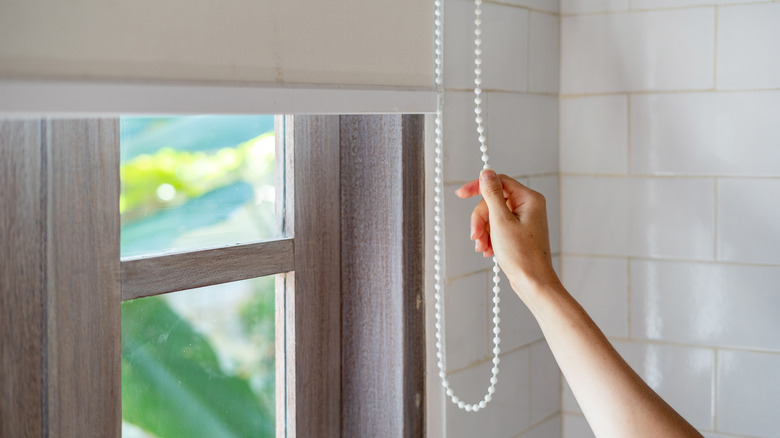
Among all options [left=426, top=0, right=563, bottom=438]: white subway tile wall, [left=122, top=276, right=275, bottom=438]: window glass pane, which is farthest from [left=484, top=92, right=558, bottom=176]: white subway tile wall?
[left=122, top=276, right=275, bottom=438]: window glass pane

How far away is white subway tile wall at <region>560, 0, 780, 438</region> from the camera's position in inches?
55.6

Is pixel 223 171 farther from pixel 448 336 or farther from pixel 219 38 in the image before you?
pixel 448 336

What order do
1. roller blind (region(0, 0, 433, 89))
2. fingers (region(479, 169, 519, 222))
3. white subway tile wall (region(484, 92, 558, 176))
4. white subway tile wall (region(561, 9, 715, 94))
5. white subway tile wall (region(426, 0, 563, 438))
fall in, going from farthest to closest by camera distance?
white subway tile wall (region(561, 9, 715, 94)) → white subway tile wall (region(484, 92, 558, 176)) → white subway tile wall (region(426, 0, 563, 438)) → fingers (region(479, 169, 519, 222)) → roller blind (region(0, 0, 433, 89))

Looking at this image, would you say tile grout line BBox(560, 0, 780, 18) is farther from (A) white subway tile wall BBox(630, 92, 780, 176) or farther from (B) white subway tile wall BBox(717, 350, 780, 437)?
(B) white subway tile wall BBox(717, 350, 780, 437)

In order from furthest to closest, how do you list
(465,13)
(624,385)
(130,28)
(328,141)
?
(465,13)
(328,141)
(624,385)
(130,28)

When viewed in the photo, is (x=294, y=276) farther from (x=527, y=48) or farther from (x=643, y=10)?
(x=643, y=10)

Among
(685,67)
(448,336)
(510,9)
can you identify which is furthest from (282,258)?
(685,67)

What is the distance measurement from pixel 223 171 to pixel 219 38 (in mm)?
265

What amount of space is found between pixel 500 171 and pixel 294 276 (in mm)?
456

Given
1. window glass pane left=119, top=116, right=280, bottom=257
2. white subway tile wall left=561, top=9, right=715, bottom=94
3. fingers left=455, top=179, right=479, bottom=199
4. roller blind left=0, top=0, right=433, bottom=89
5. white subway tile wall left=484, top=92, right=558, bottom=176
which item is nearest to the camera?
roller blind left=0, top=0, right=433, bottom=89

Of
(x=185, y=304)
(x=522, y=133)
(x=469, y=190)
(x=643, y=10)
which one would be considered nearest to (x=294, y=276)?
(x=185, y=304)

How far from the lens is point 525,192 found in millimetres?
1044

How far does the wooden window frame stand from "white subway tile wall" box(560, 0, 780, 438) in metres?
0.53

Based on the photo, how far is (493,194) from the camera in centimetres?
101
